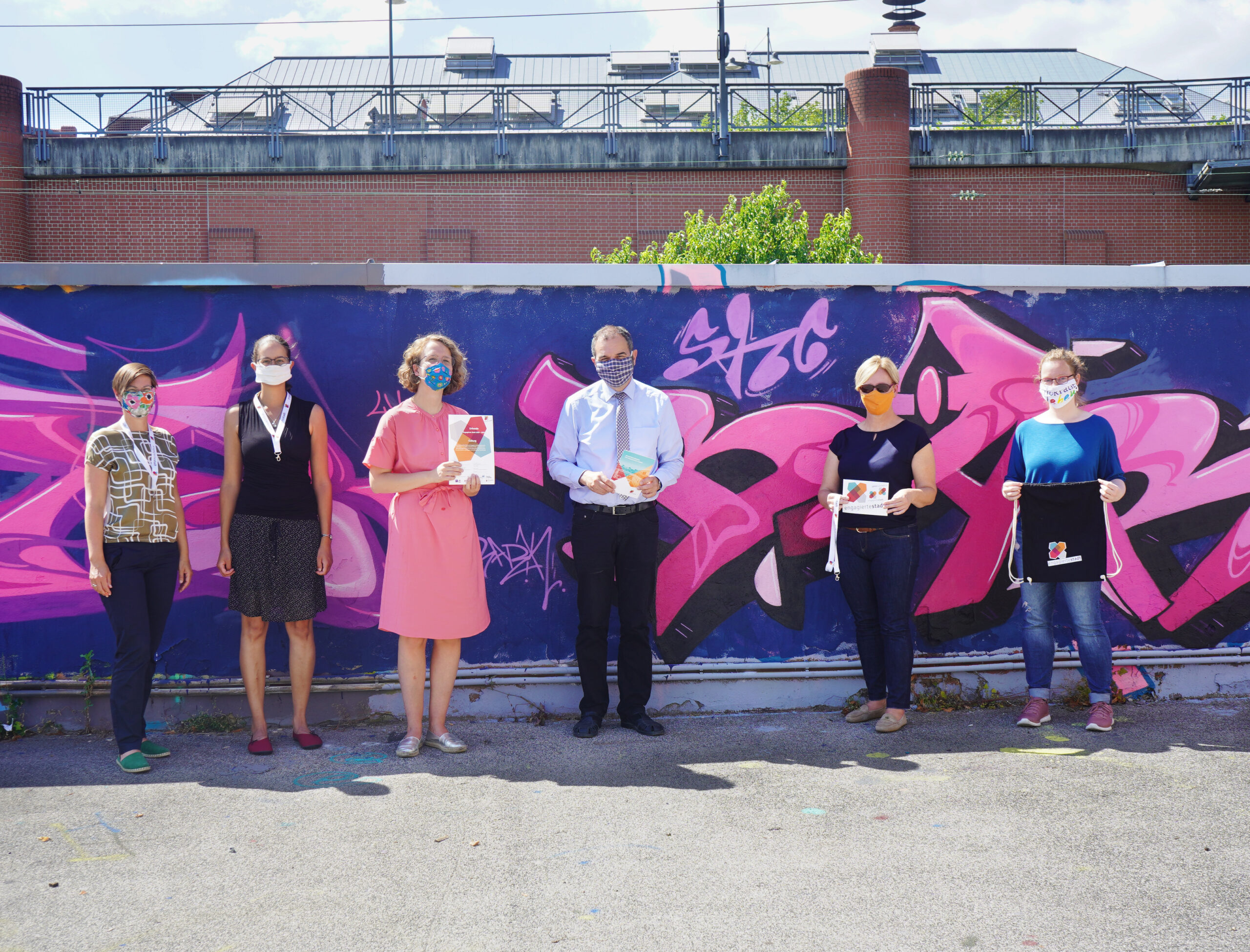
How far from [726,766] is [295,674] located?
235 cm

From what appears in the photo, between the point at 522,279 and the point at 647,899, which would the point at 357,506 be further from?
the point at 647,899

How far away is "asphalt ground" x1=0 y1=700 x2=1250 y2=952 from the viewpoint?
3115 millimetres

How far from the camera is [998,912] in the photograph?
3176mm

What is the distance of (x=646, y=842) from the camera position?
149 inches

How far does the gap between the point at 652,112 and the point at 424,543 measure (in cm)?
2353

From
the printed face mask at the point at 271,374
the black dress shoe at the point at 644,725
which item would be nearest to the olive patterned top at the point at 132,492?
the printed face mask at the point at 271,374

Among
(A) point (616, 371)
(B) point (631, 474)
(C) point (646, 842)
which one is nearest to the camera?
(C) point (646, 842)

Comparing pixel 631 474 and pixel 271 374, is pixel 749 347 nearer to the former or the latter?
pixel 631 474

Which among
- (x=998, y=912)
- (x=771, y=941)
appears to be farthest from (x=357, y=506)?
(x=998, y=912)

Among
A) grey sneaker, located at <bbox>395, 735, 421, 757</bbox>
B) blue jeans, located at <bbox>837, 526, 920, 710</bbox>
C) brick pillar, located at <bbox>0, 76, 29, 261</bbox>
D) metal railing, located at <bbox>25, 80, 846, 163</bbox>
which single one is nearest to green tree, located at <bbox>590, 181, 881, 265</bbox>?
metal railing, located at <bbox>25, 80, 846, 163</bbox>

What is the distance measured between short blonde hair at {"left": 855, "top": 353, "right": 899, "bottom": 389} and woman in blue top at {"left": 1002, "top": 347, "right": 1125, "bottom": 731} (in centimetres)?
84

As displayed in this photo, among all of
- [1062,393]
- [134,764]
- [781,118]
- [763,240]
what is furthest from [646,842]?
[781,118]

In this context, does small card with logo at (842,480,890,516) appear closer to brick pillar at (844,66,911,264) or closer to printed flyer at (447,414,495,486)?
printed flyer at (447,414,495,486)

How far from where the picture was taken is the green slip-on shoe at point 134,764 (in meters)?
4.68
